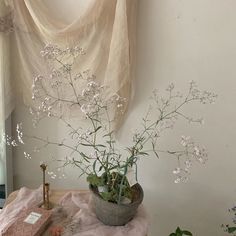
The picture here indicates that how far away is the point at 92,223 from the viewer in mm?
1368

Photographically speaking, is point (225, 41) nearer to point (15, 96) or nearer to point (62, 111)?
point (62, 111)

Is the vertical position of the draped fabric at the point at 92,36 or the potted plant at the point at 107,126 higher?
the draped fabric at the point at 92,36

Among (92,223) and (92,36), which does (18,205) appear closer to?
(92,223)

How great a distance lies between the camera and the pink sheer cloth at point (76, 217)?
1.32 m

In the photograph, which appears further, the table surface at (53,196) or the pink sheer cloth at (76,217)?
the table surface at (53,196)

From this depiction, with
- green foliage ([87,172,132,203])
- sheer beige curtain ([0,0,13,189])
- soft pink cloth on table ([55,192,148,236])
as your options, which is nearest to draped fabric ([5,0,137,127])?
sheer beige curtain ([0,0,13,189])

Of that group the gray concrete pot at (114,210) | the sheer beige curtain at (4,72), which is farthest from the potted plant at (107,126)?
the sheer beige curtain at (4,72)

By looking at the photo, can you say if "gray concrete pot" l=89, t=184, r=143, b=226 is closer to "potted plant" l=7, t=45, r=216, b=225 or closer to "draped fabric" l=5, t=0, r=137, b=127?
"potted plant" l=7, t=45, r=216, b=225

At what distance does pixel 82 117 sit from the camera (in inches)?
63.4

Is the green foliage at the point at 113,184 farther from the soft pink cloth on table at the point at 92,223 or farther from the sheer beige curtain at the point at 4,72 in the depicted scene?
the sheer beige curtain at the point at 4,72

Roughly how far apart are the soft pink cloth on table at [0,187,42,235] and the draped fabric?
1.86ft

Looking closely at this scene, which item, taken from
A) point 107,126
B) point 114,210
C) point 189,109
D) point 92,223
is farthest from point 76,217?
point 189,109

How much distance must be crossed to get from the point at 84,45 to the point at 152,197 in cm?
87

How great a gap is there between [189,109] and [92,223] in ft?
2.26
